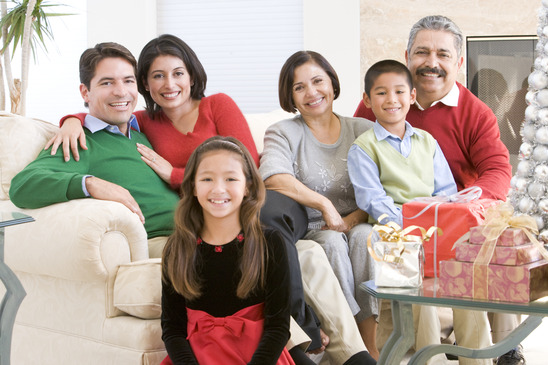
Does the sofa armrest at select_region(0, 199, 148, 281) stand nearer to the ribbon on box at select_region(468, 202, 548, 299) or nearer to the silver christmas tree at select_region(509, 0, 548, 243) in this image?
the ribbon on box at select_region(468, 202, 548, 299)

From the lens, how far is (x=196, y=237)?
6.11 ft

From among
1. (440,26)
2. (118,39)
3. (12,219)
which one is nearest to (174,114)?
(12,219)

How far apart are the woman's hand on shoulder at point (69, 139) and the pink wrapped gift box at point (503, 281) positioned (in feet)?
4.32

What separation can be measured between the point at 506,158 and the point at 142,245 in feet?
4.51

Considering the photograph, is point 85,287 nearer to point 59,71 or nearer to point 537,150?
point 537,150

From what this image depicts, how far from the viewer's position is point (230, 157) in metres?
1.86

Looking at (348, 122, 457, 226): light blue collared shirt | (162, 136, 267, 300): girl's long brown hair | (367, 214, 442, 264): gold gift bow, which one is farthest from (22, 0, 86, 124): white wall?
(367, 214, 442, 264): gold gift bow

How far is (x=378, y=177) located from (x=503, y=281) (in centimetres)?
97

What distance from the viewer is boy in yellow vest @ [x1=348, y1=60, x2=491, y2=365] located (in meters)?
2.35

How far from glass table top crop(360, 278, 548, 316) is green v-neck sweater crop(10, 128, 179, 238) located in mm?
→ 990

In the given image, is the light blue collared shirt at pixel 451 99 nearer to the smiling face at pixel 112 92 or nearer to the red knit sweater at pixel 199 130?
the red knit sweater at pixel 199 130

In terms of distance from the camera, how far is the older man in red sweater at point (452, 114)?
2.61m

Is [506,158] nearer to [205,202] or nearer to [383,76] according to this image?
[383,76]

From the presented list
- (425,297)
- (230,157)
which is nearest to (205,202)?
(230,157)
